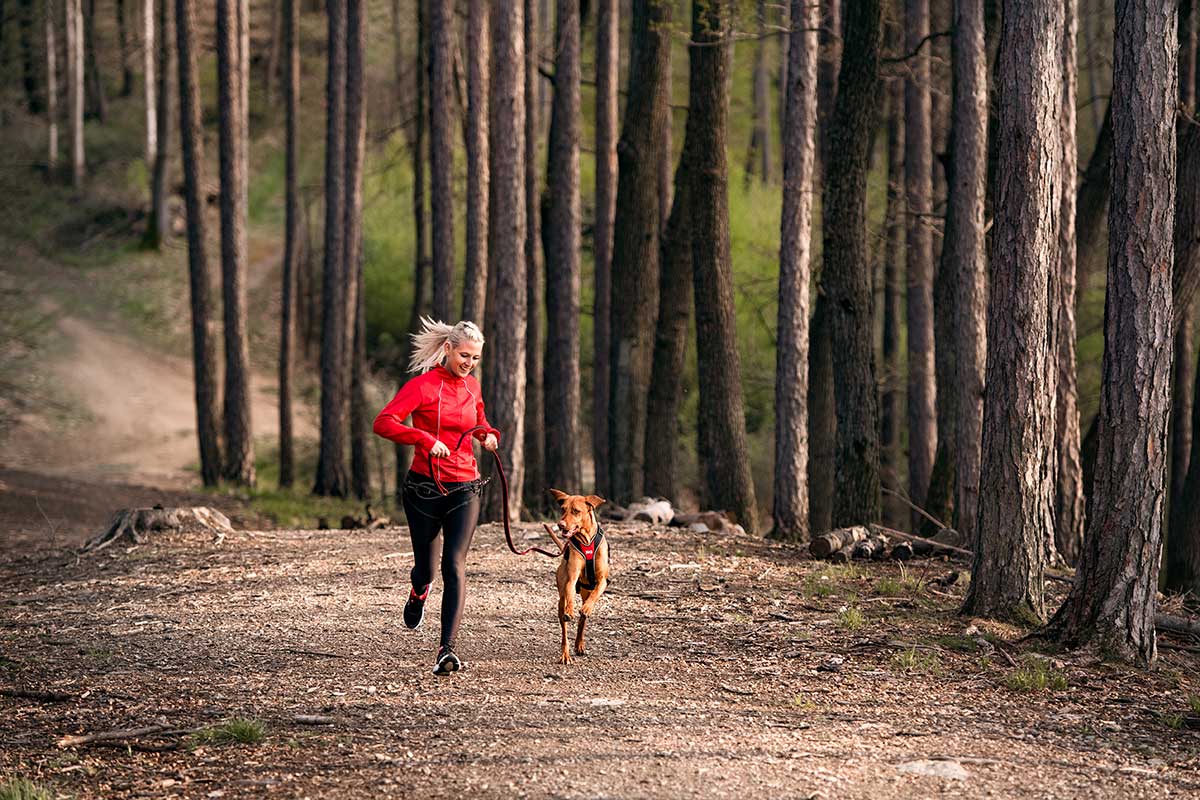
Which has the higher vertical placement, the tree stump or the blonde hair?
the blonde hair

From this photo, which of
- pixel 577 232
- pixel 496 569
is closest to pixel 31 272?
pixel 577 232

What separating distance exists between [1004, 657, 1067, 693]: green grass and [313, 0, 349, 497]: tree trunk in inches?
705

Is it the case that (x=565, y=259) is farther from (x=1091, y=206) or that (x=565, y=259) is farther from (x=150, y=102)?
(x=150, y=102)

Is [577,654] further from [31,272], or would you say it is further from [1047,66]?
[31,272]

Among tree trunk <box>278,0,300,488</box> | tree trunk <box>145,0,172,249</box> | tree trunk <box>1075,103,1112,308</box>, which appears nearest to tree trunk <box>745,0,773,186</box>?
tree trunk <box>278,0,300,488</box>

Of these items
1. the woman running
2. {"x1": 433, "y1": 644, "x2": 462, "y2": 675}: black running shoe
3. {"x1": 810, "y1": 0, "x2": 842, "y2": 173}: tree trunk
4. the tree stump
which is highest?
{"x1": 810, "y1": 0, "x2": 842, "y2": 173}: tree trunk

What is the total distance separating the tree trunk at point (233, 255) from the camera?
75.8ft

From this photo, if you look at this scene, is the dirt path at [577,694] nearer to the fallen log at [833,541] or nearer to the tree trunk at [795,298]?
the fallen log at [833,541]

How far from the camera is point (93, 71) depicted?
48906 millimetres

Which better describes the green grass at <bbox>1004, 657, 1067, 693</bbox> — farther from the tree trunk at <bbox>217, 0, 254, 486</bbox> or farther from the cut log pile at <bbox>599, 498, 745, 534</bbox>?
the tree trunk at <bbox>217, 0, 254, 486</bbox>

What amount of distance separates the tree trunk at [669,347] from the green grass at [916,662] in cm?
960

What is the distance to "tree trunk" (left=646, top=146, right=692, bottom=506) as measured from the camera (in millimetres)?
17891

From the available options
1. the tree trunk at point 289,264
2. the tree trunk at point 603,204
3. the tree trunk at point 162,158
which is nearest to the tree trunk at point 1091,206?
the tree trunk at point 603,204

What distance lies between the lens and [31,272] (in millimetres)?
41000
